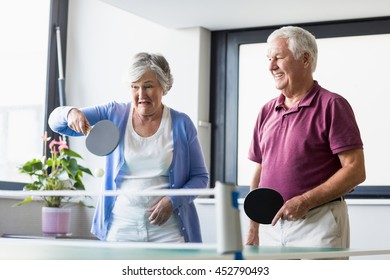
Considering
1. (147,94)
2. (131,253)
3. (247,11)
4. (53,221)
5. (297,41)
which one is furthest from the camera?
(247,11)

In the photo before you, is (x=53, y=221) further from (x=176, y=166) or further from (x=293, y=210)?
(x=293, y=210)

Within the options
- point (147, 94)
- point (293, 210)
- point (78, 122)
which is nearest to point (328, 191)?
point (293, 210)

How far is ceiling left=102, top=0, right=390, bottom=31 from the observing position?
4.36 metres

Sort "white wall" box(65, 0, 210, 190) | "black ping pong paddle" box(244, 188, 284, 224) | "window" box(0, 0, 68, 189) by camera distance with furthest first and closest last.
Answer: "white wall" box(65, 0, 210, 190)
"window" box(0, 0, 68, 189)
"black ping pong paddle" box(244, 188, 284, 224)

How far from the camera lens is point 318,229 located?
227 cm

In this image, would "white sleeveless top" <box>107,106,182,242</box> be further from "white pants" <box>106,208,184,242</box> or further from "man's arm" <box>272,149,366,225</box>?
"man's arm" <box>272,149,366,225</box>

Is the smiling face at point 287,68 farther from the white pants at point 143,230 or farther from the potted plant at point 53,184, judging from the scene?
the potted plant at point 53,184

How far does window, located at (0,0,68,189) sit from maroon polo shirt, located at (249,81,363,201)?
2631mm

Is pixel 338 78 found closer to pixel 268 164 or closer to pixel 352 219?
pixel 352 219

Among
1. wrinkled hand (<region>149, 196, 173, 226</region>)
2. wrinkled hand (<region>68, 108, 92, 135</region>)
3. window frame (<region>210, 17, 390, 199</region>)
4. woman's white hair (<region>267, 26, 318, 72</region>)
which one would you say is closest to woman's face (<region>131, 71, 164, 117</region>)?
wrinkled hand (<region>68, 108, 92, 135</region>)

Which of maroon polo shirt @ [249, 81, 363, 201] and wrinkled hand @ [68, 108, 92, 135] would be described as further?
wrinkled hand @ [68, 108, 92, 135]

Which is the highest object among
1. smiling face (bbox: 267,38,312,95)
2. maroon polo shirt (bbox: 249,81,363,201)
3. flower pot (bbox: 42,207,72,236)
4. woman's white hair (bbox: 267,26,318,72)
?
woman's white hair (bbox: 267,26,318,72)

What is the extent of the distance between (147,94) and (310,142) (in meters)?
0.58
